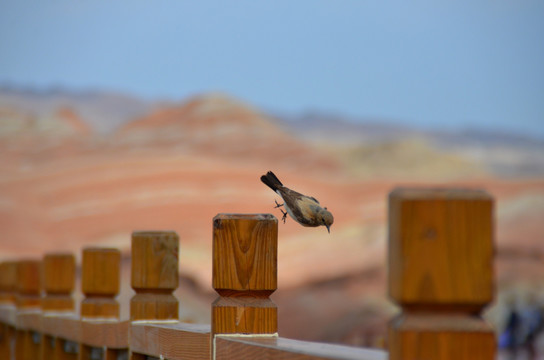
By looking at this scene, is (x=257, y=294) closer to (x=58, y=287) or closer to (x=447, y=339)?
(x=447, y=339)

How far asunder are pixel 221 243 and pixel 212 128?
44.5ft

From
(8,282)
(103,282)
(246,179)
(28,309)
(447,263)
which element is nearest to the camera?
(447,263)

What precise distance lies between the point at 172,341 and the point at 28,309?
90.6 inches

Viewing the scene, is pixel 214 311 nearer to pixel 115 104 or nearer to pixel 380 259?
pixel 380 259

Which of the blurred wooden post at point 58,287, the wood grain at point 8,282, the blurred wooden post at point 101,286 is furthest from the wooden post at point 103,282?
the wood grain at point 8,282

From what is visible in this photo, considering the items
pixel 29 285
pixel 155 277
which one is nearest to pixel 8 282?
pixel 29 285

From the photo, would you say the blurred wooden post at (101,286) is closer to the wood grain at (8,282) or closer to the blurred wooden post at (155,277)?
the blurred wooden post at (155,277)

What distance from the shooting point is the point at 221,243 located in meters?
1.99

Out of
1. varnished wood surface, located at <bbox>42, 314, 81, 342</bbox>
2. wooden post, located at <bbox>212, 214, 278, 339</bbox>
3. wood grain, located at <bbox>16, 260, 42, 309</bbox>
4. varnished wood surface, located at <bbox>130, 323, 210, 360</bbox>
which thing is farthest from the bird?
wood grain, located at <bbox>16, 260, 42, 309</bbox>

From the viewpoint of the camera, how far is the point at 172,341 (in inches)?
92.0

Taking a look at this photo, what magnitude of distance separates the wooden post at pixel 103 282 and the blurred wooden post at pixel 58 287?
61 cm

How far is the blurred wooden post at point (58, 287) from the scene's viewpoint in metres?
3.93

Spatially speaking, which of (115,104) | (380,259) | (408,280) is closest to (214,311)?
(408,280)

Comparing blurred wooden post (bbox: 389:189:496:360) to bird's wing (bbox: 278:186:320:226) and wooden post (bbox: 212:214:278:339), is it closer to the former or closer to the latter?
wooden post (bbox: 212:214:278:339)
